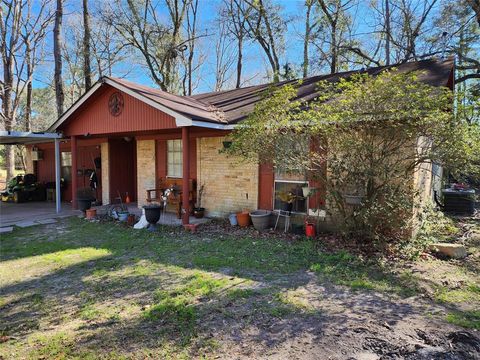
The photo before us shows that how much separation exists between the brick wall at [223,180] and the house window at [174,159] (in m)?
0.93

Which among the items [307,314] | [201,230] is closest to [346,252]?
[307,314]

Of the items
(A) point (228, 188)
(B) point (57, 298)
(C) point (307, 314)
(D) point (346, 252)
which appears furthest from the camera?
(A) point (228, 188)

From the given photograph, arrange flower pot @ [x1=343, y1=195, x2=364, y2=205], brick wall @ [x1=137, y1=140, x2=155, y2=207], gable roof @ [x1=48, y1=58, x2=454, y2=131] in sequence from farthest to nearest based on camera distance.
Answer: brick wall @ [x1=137, y1=140, x2=155, y2=207] < gable roof @ [x1=48, y1=58, x2=454, y2=131] < flower pot @ [x1=343, y1=195, x2=364, y2=205]

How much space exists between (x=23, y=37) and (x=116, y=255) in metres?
21.5

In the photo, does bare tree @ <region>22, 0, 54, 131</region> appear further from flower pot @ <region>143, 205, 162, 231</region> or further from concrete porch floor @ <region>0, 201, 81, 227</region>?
flower pot @ <region>143, 205, 162, 231</region>

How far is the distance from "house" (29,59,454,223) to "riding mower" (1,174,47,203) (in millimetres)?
4157

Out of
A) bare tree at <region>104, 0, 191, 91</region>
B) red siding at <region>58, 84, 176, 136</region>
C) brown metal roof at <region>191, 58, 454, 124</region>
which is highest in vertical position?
bare tree at <region>104, 0, 191, 91</region>

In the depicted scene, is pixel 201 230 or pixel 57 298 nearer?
pixel 57 298

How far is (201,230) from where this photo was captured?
26.5 ft

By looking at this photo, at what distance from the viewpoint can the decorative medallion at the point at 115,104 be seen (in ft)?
31.5

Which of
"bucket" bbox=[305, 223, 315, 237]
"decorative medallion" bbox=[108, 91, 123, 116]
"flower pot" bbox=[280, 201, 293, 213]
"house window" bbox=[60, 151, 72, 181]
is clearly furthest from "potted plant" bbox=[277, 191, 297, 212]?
"house window" bbox=[60, 151, 72, 181]

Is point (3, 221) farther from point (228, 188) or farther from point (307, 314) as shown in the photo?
point (307, 314)

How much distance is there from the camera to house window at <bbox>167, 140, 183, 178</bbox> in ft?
34.0

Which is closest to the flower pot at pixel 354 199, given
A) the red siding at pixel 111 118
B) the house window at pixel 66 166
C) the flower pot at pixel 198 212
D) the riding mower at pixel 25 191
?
the flower pot at pixel 198 212
